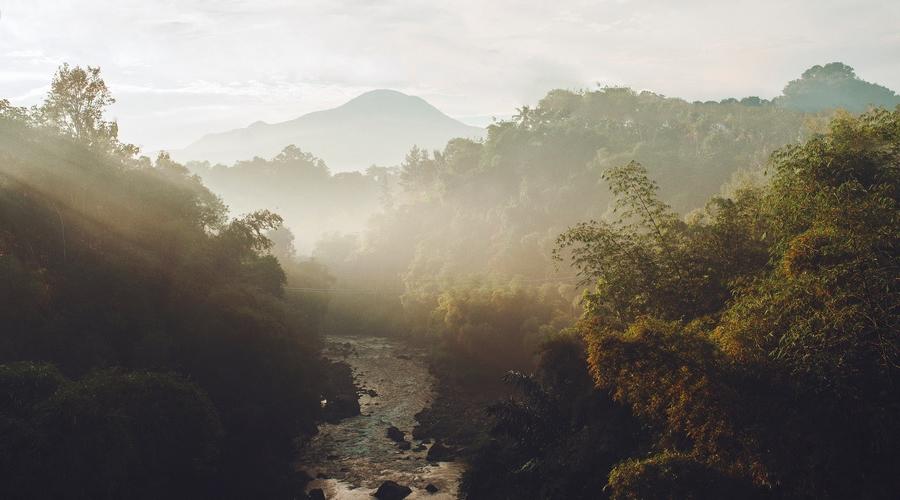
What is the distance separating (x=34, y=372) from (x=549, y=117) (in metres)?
66.7

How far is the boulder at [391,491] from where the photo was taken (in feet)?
68.3

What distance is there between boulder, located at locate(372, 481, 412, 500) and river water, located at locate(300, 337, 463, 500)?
31cm

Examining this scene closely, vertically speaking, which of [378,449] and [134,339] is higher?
[134,339]

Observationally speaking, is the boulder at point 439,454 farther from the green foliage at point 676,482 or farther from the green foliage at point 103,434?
the green foliage at point 676,482

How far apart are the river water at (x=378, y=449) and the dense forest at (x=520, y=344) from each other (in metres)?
1.06

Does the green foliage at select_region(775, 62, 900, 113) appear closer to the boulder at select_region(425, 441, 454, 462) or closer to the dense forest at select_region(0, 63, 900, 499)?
the dense forest at select_region(0, 63, 900, 499)

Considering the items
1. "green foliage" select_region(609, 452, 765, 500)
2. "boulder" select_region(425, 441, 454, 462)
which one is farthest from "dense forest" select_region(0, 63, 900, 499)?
"boulder" select_region(425, 441, 454, 462)

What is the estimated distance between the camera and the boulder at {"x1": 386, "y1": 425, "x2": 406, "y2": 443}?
2673 centimetres

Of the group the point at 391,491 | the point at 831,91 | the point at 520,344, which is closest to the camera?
the point at 391,491

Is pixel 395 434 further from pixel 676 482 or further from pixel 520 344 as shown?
pixel 676 482

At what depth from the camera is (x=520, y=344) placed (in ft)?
111

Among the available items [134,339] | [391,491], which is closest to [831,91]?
[391,491]

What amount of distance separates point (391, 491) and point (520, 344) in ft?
48.2

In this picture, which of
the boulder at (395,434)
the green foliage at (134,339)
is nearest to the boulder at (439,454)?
the boulder at (395,434)
